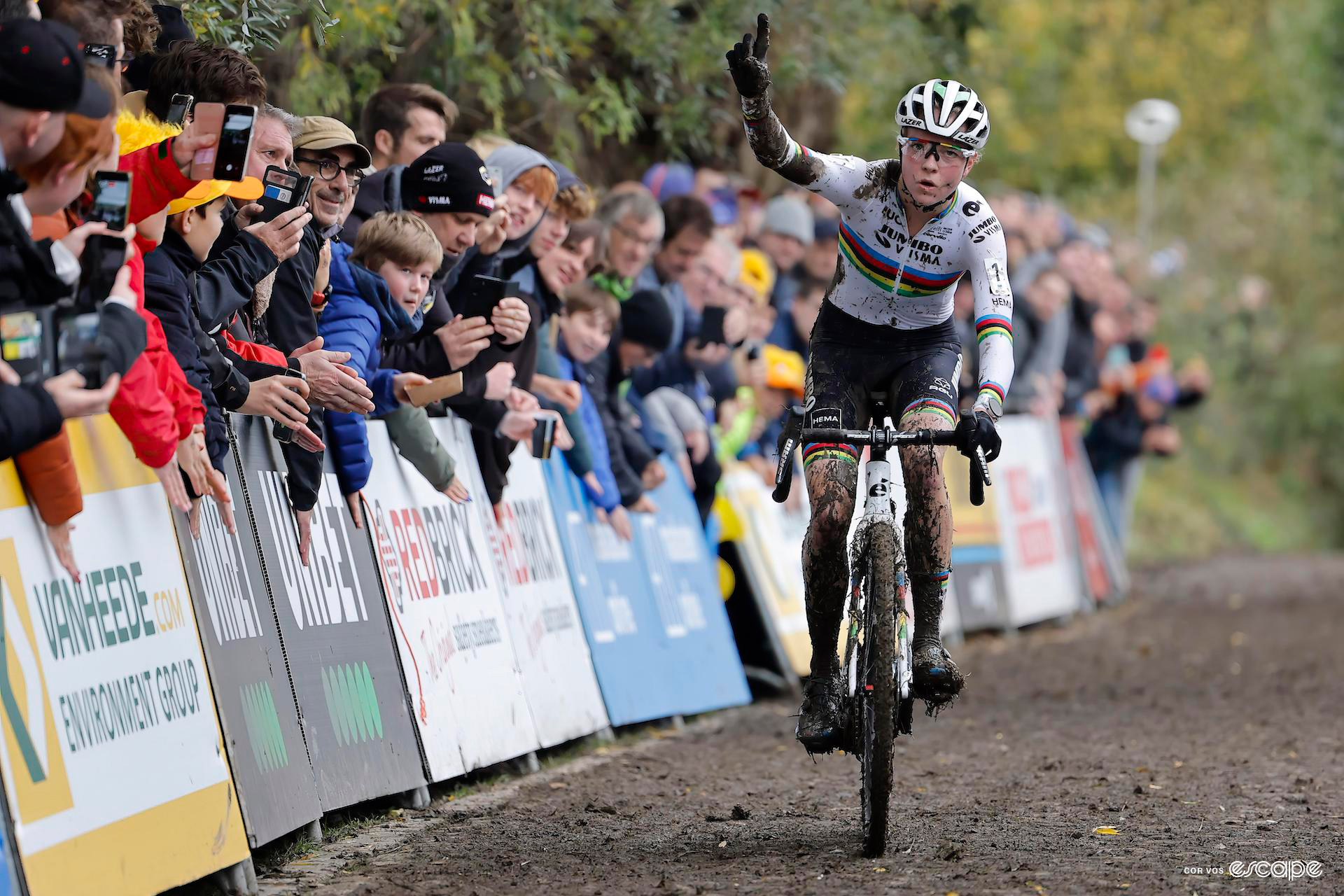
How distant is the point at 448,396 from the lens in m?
8.13

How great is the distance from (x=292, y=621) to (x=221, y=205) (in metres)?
1.51

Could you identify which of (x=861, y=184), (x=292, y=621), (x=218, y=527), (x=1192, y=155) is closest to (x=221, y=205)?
(x=218, y=527)

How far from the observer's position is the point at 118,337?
5.30 meters

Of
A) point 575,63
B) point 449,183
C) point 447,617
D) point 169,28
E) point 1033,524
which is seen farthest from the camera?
point 1033,524

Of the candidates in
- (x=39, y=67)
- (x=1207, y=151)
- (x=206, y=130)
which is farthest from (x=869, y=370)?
(x=1207, y=151)

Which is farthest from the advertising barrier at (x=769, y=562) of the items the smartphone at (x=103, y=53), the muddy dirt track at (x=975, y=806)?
the smartphone at (x=103, y=53)

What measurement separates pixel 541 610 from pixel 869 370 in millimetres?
2719

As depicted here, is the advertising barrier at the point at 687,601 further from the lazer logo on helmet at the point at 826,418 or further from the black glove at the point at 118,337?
the black glove at the point at 118,337

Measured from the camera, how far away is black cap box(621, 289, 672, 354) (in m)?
10.8

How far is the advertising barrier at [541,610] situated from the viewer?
9164mm

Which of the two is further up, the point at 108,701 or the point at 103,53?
the point at 103,53

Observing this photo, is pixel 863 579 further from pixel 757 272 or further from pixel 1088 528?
pixel 1088 528
